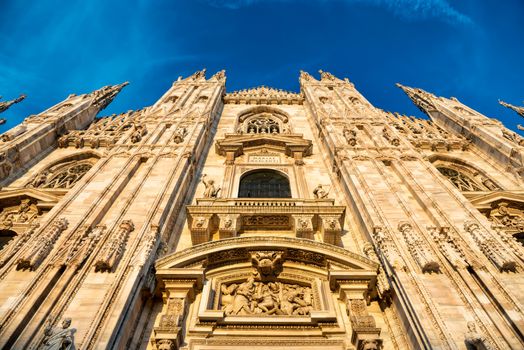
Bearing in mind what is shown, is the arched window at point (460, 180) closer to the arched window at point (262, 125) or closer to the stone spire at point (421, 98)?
the stone spire at point (421, 98)

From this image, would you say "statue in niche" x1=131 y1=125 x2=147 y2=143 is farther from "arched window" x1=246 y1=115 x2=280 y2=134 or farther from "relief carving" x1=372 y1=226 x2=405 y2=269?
"relief carving" x1=372 y1=226 x2=405 y2=269

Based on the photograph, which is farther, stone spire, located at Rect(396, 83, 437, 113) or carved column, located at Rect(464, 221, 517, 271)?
stone spire, located at Rect(396, 83, 437, 113)

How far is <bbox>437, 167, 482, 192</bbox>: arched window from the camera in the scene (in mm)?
14644

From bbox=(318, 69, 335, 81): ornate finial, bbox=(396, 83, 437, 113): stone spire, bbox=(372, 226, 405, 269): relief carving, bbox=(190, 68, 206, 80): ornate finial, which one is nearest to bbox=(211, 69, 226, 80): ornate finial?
bbox=(190, 68, 206, 80): ornate finial

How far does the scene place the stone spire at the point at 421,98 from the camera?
2255 centimetres

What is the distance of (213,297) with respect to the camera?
28.1ft

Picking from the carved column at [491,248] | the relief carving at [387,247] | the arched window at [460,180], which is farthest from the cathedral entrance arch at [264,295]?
the arched window at [460,180]

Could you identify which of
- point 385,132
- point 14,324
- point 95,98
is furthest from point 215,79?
point 14,324

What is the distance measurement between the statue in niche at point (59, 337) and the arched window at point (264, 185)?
816cm

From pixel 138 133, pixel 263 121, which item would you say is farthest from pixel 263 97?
pixel 138 133

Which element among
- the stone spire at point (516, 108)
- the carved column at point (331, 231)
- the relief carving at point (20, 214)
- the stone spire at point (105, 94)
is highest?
the stone spire at point (105, 94)

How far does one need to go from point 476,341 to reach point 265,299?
4416 mm

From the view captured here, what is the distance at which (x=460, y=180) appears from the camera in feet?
50.3

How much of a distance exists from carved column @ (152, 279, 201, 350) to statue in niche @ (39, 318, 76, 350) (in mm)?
1601
